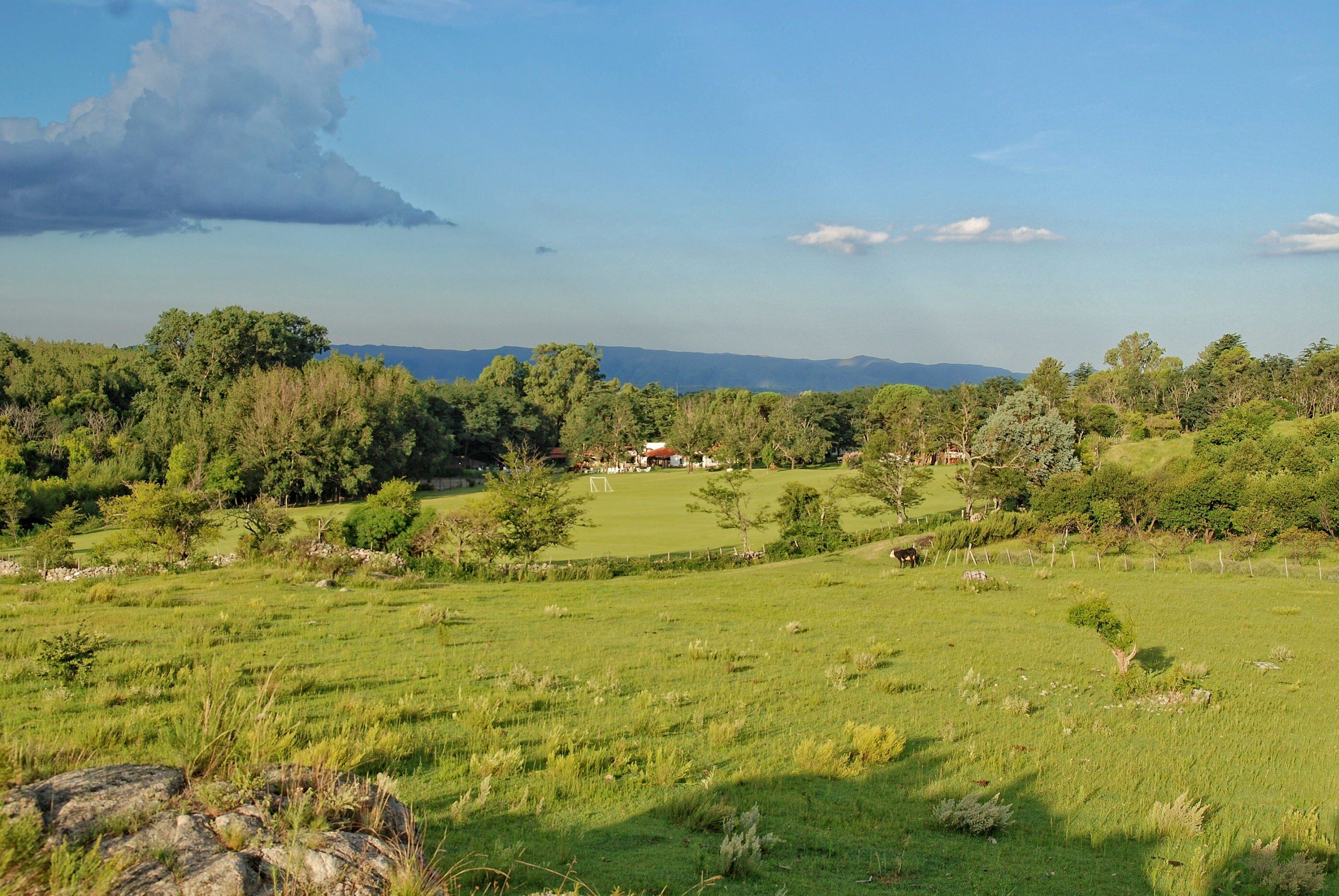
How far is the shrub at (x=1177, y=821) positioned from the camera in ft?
22.6

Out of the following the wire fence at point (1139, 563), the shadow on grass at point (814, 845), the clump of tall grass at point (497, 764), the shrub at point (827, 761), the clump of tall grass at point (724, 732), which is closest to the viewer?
the shadow on grass at point (814, 845)

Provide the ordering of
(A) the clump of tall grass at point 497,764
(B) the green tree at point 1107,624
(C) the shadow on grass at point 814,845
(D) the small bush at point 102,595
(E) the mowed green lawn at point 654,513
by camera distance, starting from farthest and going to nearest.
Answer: (E) the mowed green lawn at point 654,513, (D) the small bush at point 102,595, (B) the green tree at point 1107,624, (A) the clump of tall grass at point 497,764, (C) the shadow on grass at point 814,845

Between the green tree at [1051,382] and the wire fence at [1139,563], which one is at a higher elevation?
the green tree at [1051,382]

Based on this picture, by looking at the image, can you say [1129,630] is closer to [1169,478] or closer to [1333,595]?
[1333,595]

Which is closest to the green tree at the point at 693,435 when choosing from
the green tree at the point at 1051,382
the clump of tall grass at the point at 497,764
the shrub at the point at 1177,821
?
the green tree at the point at 1051,382

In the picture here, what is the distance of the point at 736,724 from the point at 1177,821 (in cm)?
413

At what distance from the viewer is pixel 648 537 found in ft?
148

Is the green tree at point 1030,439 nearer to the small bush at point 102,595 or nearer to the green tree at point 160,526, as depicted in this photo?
the green tree at point 160,526

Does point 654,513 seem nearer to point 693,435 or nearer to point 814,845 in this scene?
point 693,435

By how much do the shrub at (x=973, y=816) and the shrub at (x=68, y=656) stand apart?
31.4 ft

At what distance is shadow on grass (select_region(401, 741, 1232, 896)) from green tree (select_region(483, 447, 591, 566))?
24435mm

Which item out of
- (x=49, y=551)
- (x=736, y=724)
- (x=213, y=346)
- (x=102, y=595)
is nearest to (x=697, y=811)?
(x=736, y=724)

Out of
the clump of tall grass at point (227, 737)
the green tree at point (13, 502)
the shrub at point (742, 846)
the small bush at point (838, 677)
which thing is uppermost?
the clump of tall grass at point (227, 737)

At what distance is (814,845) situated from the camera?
620 centimetres
